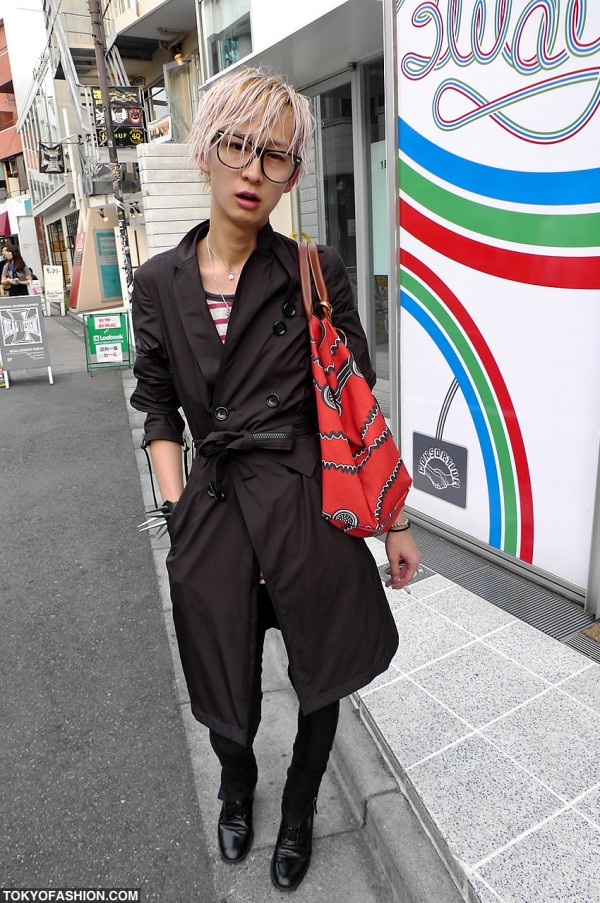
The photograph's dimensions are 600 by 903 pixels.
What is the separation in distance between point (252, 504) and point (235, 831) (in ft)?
3.93

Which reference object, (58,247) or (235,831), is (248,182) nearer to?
(235,831)

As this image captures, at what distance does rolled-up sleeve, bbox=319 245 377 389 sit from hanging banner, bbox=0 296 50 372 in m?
9.56

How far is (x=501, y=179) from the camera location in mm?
3213

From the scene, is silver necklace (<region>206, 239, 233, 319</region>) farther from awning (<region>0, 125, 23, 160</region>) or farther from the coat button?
awning (<region>0, 125, 23, 160</region>)

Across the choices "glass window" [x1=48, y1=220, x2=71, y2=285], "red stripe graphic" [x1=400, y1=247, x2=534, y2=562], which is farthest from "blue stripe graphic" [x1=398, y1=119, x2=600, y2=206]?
"glass window" [x1=48, y1=220, x2=71, y2=285]

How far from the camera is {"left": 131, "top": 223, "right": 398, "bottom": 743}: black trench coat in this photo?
1.67 m

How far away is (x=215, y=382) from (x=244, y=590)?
0.54 metres

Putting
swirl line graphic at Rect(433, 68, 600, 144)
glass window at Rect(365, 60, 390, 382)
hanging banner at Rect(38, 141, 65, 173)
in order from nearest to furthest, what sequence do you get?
swirl line graphic at Rect(433, 68, 600, 144) → glass window at Rect(365, 60, 390, 382) → hanging banner at Rect(38, 141, 65, 173)

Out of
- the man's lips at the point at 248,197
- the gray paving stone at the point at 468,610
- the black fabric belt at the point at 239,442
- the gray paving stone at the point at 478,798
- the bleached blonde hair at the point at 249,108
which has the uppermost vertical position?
the bleached blonde hair at the point at 249,108

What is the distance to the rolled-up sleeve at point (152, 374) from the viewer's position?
1.75m

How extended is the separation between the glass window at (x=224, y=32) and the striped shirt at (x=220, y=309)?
6976 millimetres

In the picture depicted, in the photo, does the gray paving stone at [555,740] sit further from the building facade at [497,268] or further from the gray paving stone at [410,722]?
the building facade at [497,268]

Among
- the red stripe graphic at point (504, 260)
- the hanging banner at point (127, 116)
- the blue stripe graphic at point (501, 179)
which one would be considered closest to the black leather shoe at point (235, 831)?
the red stripe graphic at point (504, 260)

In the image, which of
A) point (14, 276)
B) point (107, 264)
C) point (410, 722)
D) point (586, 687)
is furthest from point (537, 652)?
point (107, 264)
